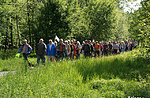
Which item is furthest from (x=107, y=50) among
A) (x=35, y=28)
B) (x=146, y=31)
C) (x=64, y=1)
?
(x=146, y=31)

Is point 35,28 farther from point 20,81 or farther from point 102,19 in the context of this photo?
point 20,81

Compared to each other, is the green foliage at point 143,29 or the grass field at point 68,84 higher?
the green foliage at point 143,29

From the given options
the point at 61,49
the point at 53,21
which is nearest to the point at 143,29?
the point at 61,49

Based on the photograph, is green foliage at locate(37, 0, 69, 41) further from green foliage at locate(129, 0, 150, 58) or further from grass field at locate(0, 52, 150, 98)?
grass field at locate(0, 52, 150, 98)

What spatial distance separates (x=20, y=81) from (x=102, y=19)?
2693 cm

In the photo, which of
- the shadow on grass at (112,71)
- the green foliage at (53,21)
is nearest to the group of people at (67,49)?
the shadow on grass at (112,71)

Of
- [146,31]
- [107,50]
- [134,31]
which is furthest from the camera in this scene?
[107,50]

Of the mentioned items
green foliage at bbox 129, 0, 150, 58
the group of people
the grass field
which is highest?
green foliage at bbox 129, 0, 150, 58

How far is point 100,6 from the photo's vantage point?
33500mm

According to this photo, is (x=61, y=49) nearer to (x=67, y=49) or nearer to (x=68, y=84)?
(x=67, y=49)

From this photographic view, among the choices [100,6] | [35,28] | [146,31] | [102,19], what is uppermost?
[100,6]

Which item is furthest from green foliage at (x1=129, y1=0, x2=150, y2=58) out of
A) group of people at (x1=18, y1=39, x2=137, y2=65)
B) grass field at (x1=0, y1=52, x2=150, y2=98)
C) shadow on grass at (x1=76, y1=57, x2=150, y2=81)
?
group of people at (x1=18, y1=39, x2=137, y2=65)

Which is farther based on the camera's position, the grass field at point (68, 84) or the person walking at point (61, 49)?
the person walking at point (61, 49)

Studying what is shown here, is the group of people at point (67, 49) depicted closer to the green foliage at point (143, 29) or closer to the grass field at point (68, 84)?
the grass field at point (68, 84)
